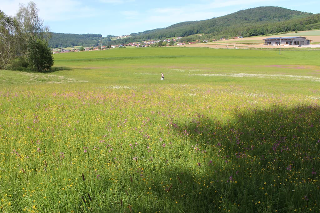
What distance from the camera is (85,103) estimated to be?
1220 centimetres

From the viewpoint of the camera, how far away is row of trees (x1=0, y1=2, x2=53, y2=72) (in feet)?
144

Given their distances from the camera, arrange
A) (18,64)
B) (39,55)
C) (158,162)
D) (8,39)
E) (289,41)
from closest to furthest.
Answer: (158,162) → (39,55) → (8,39) → (18,64) → (289,41)

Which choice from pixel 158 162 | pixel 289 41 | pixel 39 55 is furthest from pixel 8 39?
pixel 289 41

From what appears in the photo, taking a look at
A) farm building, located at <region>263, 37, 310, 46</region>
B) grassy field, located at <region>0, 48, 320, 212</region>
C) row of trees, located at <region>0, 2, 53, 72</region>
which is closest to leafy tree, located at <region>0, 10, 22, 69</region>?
row of trees, located at <region>0, 2, 53, 72</region>

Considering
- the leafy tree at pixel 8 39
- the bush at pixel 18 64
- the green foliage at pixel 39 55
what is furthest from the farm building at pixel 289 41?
the leafy tree at pixel 8 39

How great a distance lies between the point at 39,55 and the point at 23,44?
7.71 meters

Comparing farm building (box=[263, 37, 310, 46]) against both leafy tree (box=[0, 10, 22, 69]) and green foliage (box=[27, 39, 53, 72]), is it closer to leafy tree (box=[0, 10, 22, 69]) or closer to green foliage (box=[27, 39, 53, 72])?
green foliage (box=[27, 39, 53, 72])

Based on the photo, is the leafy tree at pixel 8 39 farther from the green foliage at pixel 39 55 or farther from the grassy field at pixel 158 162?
the grassy field at pixel 158 162

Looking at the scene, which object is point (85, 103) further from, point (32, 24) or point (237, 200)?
point (32, 24)

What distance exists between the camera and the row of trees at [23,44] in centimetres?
4400

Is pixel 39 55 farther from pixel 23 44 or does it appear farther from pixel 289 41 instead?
pixel 289 41

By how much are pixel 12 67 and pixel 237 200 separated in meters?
54.0

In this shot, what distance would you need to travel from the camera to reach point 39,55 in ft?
144

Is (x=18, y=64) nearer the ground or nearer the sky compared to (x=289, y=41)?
nearer the ground
